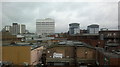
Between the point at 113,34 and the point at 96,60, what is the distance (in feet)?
35.0

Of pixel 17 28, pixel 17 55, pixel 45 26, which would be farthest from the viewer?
pixel 45 26

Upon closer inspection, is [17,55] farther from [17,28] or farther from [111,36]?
[17,28]

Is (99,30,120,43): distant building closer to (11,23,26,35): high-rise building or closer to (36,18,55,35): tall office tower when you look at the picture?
(11,23,26,35): high-rise building

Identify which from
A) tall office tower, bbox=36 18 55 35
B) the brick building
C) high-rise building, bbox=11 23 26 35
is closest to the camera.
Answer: the brick building

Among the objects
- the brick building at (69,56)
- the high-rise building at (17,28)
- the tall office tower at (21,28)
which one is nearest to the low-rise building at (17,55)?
the brick building at (69,56)

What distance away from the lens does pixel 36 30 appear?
48.9 metres

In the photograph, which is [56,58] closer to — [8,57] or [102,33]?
[8,57]

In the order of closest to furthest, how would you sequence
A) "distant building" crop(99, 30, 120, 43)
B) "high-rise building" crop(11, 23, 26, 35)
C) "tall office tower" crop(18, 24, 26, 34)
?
"distant building" crop(99, 30, 120, 43), "high-rise building" crop(11, 23, 26, 35), "tall office tower" crop(18, 24, 26, 34)

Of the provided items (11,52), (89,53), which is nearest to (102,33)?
(89,53)

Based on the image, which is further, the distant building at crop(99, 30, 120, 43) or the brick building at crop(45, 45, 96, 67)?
the distant building at crop(99, 30, 120, 43)

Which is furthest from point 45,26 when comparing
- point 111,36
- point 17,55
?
point 17,55

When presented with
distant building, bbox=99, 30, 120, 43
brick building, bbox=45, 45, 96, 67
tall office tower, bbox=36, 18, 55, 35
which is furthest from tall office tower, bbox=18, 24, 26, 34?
brick building, bbox=45, 45, 96, 67

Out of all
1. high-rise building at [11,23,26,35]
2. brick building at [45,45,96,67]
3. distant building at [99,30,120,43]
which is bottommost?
brick building at [45,45,96,67]

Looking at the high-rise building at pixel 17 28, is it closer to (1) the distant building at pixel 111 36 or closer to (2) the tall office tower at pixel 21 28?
(2) the tall office tower at pixel 21 28
